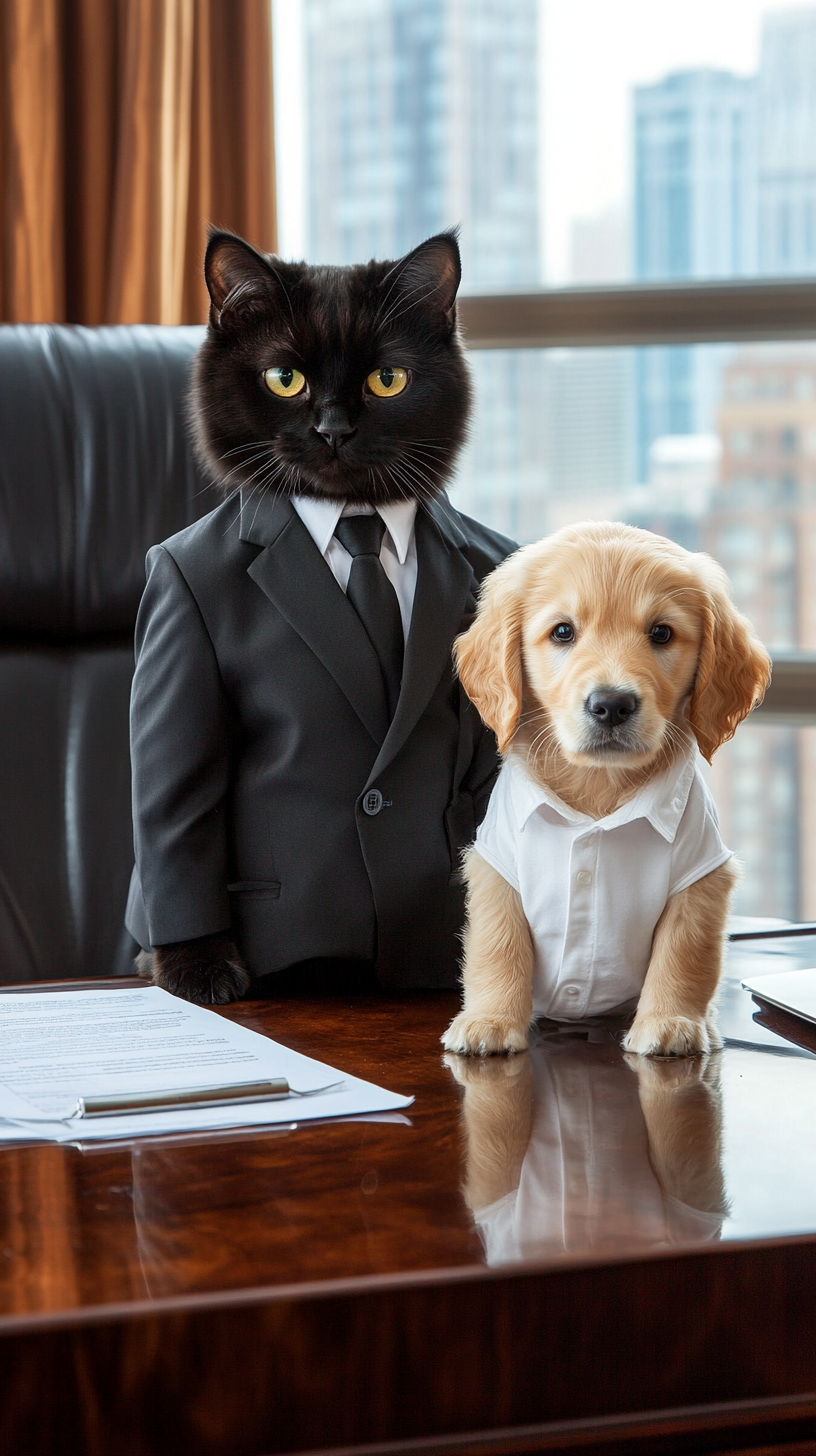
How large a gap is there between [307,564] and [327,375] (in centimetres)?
15

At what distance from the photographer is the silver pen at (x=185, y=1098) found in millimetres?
656

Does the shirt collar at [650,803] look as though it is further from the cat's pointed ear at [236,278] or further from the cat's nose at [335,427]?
the cat's pointed ear at [236,278]

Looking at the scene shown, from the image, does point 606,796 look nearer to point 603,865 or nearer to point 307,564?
point 603,865

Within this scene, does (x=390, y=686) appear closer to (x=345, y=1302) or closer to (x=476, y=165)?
(x=345, y=1302)

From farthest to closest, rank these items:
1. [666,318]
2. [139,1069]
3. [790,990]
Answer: [666,318] → [790,990] → [139,1069]

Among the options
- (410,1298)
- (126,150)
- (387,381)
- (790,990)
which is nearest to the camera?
(410,1298)

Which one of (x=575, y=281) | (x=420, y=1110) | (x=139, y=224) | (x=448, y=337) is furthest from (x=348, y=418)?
(x=575, y=281)

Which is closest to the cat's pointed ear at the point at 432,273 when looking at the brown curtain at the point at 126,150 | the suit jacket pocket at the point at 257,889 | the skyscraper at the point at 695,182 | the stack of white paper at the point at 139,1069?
the suit jacket pocket at the point at 257,889

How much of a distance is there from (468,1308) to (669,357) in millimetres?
2339

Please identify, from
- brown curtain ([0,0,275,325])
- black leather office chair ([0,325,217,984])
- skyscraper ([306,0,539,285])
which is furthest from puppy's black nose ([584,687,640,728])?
skyscraper ([306,0,539,285])

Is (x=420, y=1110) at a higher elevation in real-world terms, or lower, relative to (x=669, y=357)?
lower

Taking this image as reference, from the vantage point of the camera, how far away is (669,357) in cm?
253

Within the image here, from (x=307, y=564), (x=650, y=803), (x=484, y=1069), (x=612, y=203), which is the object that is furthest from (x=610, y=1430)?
(x=612, y=203)

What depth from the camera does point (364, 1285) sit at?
0.47 m
